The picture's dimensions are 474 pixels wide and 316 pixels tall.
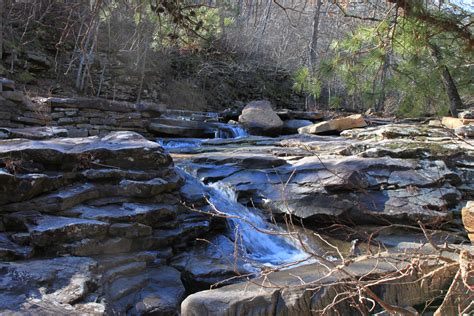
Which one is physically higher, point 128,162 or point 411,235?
point 128,162

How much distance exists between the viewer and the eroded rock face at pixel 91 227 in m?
3.38

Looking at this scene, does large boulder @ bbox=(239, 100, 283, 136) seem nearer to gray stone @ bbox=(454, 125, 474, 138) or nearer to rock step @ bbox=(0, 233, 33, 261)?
gray stone @ bbox=(454, 125, 474, 138)

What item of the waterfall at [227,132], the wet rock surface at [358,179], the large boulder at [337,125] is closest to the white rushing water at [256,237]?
the wet rock surface at [358,179]

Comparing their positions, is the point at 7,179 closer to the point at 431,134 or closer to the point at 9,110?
the point at 9,110

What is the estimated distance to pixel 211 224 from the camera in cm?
544

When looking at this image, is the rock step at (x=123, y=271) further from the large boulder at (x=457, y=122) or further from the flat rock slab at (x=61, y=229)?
the large boulder at (x=457, y=122)

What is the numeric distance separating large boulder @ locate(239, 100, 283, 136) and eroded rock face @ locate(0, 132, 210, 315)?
18.2 feet

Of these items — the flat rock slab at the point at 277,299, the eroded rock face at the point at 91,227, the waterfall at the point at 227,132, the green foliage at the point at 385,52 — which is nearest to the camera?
the green foliage at the point at 385,52

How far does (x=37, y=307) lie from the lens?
9.89 feet

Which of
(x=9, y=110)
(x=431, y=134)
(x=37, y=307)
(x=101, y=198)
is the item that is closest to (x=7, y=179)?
(x=101, y=198)

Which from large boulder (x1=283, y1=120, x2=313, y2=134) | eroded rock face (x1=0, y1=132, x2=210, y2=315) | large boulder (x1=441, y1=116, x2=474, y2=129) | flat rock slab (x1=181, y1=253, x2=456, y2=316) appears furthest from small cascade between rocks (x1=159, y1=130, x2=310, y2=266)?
large boulder (x1=283, y1=120, x2=313, y2=134)

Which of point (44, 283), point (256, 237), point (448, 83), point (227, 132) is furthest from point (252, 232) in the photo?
point (227, 132)

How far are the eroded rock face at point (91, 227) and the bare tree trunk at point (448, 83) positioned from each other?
299 centimetres

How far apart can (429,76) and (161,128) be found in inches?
254
